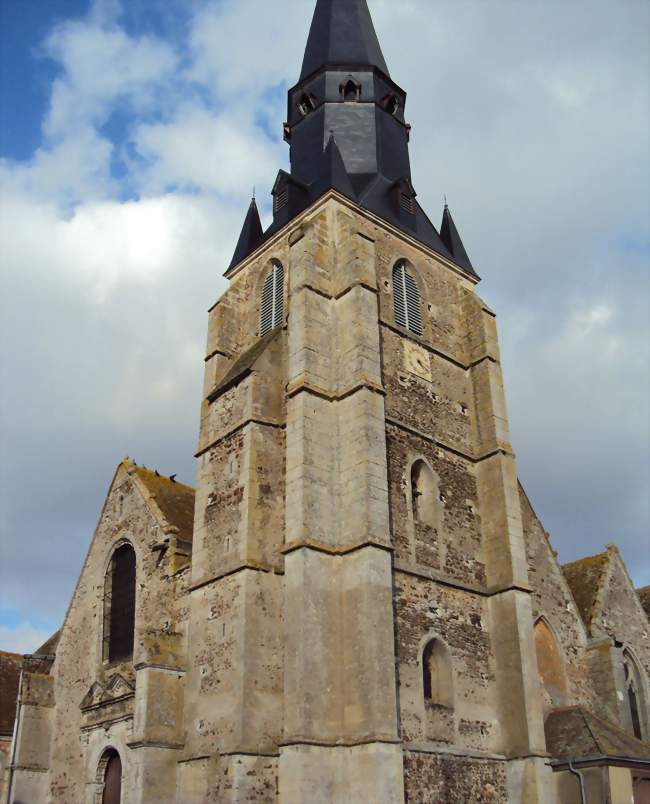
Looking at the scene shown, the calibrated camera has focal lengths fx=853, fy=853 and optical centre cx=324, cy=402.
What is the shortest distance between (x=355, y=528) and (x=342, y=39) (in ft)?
51.6

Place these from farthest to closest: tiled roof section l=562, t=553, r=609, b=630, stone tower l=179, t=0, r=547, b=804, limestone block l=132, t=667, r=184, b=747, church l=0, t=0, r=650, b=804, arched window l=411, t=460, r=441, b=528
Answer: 1. tiled roof section l=562, t=553, r=609, b=630
2. arched window l=411, t=460, r=441, b=528
3. limestone block l=132, t=667, r=184, b=747
4. church l=0, t=0, r=650, b=804
5. stone tower l=179, t=0, r=547, b=804

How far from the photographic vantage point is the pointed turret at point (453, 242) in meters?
22.6

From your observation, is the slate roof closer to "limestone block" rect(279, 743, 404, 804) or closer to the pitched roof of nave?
the pitched roof of nave

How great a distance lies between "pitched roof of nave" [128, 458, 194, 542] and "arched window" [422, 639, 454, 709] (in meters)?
5.97

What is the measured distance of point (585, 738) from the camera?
16625 millimetres

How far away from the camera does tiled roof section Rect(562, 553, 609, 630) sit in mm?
20984

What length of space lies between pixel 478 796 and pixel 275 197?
1523 centimetres

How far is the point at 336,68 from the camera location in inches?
931

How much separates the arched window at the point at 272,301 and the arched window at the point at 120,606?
248 inches

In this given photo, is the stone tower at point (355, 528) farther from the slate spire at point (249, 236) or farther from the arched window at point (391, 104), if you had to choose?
the arched window at point (391, 104)

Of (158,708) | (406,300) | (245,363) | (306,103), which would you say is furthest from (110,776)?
(306,103)

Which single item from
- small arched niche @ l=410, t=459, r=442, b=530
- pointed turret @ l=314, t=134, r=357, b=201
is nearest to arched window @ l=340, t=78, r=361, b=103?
pointed turret @ l=314, t=134, r=357, b=201

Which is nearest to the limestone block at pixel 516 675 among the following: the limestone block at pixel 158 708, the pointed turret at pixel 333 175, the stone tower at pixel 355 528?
the stone tower at pixel 355 528

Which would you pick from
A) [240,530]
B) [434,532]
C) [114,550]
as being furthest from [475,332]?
[114,550]
